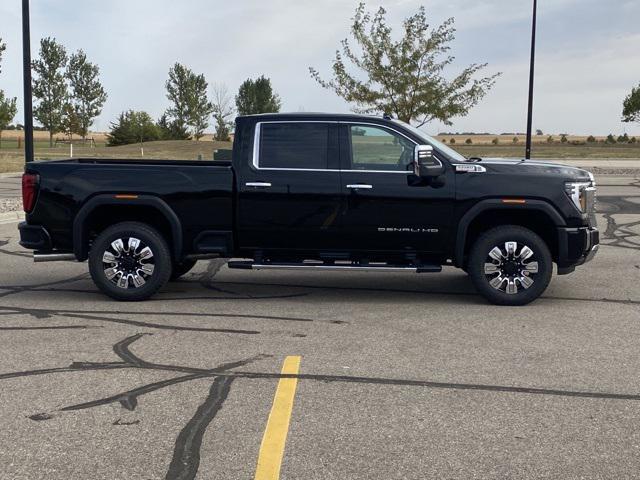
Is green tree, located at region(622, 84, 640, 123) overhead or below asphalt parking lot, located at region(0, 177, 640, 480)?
overhead

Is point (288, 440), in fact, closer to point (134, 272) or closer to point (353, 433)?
point (353, 433)

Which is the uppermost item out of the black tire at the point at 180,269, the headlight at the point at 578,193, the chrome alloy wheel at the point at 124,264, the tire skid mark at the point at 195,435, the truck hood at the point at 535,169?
the truck hood at the point at 535,169

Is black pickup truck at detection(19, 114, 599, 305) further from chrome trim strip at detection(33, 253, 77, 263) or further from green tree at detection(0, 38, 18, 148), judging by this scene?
green tree at detection(0, 38, 18, 148)

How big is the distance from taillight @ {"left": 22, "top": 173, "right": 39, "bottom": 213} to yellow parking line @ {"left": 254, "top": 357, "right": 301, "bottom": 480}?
4.07 meters

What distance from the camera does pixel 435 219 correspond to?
795 cm

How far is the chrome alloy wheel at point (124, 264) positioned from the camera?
8086 mm

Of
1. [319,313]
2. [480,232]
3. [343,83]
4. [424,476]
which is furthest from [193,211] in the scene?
[343,83]

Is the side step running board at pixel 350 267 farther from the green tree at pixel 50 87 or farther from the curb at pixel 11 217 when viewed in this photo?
the green tree at pixel 50 87

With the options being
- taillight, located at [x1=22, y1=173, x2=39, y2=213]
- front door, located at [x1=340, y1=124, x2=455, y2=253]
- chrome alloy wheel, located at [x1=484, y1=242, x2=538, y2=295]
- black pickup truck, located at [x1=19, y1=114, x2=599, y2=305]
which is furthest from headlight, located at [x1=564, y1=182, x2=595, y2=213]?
taillight, located at [x1=22, y1=173, x2=39, y2=213]

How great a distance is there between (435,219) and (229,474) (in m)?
4.73

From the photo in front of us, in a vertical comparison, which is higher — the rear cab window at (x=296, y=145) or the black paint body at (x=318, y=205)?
the rear cab window at (x=296, y=145)

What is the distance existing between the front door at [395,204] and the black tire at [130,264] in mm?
2016

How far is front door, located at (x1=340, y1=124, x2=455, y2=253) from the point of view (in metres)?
7.95

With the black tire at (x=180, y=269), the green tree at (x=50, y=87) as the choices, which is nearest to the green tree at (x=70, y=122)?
the green tree at (x=50, y=87)
